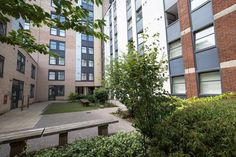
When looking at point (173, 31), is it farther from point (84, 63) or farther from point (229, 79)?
point (84, 63)

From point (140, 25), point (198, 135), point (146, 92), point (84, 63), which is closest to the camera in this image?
point (198, 135)

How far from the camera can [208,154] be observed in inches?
79.7

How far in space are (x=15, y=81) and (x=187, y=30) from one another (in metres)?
15.5

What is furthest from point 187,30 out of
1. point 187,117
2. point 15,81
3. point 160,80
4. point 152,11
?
point 15,81

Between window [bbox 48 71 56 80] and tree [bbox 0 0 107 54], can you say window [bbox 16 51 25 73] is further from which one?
tree [bbox 0 0 107 54]

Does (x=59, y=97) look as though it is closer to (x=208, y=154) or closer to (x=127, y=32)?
(x=127, y=32)

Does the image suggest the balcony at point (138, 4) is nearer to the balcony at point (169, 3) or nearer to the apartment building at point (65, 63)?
the balcony at point (169, 3)

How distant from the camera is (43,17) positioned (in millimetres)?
2293

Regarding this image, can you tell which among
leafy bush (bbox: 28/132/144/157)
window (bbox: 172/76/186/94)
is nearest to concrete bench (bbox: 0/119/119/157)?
leafy bush (bbox: 28/132/144/157)

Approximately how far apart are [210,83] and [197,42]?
2.70m

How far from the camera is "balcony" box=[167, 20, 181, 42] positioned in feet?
35.7

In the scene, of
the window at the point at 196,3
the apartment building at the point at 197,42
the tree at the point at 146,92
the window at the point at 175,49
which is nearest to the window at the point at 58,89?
the apartment building at the point at 197,42

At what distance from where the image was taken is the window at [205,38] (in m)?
8.63

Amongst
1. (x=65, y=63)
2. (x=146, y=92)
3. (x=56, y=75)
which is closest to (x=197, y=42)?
(x=146, y=92)
